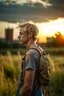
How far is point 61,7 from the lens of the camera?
16234 millimetres

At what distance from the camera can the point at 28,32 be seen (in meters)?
3.26

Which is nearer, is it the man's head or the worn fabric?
the worn fabric

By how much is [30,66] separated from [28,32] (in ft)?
0.99

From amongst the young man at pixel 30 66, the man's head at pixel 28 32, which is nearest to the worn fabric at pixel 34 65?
the young man at pixel 30 66

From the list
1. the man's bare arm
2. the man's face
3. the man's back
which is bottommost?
the man's bare arm

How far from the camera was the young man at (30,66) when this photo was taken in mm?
3139

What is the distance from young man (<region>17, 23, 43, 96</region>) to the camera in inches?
124

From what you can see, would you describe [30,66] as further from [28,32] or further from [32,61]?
[28,32]

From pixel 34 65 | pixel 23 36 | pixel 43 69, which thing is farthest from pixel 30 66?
pixel 23 36

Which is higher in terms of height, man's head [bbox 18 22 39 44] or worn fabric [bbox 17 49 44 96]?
man's head [bbox 18 22 39 44]

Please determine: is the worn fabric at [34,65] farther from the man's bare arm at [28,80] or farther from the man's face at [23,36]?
the man's face at [23,36]

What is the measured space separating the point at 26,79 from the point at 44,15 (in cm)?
1235

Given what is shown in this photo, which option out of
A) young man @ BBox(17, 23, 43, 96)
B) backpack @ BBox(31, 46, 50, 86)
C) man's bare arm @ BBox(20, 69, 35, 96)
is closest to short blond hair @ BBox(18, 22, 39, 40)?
young man @ BBox(17, 23, 43, 96)

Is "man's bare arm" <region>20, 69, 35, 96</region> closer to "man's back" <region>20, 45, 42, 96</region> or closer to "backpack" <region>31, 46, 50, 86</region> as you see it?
"man's back" <region>20, 45, 42, 96</region>
